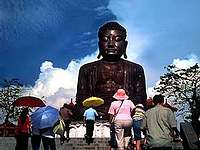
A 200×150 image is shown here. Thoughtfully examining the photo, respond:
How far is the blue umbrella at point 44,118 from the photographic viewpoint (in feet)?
34.0

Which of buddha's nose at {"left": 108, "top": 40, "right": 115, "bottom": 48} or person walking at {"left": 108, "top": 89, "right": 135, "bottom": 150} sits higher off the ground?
buddha's nose at {"left": 108, "top": 40, "right": 115, "bottom": 48}

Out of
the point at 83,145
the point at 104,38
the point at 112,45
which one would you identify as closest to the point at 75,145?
the point at 83,145

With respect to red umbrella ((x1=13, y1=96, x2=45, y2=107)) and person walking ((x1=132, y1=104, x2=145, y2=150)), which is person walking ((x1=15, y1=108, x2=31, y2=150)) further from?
person walking ((x1=132, y1=104, x2=145, y2=150))

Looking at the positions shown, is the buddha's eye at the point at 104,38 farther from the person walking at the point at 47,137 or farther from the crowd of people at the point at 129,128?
the person walking at the point at 47,137

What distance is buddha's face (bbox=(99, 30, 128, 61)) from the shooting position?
23803 millimetres

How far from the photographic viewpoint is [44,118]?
1039 cm

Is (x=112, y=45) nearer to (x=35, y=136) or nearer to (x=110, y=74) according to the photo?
(x=110, y=74)

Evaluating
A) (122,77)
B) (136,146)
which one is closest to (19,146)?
(136,146)

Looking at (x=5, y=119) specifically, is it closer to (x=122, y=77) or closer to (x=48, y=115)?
(x=122, y=77)

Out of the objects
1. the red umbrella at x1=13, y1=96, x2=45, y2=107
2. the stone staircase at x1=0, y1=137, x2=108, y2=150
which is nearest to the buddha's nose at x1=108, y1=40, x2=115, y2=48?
the stone staircase at x1=0, y1=137, x2=108, y2=150

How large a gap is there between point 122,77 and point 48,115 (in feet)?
43.2

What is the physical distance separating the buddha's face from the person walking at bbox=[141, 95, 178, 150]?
15.8 m

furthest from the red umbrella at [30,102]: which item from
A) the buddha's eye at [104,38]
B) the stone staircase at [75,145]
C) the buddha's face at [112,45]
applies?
the buddha's eye at [104,38]

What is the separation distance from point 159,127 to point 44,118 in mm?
3544
